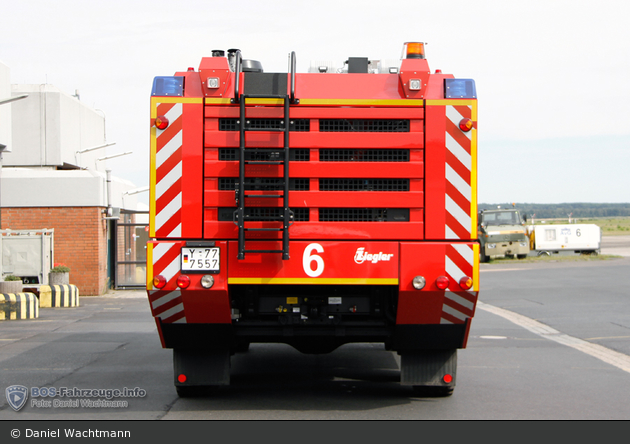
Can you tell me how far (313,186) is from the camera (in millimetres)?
6340

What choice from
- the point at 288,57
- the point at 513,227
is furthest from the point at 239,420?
the point at 513,227

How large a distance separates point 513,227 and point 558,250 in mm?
4969

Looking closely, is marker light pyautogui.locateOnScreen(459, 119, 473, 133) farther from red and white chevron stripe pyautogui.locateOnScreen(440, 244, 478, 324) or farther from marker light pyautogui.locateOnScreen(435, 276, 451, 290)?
marker light pyautogui.locateOnScreen(435, 276, 451, 290)

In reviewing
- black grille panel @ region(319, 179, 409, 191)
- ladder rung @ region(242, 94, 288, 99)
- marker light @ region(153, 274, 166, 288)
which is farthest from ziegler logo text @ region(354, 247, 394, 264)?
marker light @ region(153, 274, 166, 288)

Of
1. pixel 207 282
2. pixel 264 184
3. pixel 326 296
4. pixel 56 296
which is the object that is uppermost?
pixel 264 184

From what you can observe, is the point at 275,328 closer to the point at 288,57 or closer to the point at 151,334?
the point at 288,57

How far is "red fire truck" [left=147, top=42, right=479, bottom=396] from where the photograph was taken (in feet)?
20.4

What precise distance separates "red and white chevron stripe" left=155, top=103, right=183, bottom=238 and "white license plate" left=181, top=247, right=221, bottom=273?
207 mm

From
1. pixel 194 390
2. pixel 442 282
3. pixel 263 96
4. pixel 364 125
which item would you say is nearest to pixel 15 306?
pixel 194 390

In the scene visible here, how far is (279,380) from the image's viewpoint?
8.33 metres

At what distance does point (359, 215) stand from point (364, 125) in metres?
0.83

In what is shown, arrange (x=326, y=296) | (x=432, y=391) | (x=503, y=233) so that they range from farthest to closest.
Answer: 1. (x=503, y=233)
2. (x=432, y=391)
3. (x=326, y=296)

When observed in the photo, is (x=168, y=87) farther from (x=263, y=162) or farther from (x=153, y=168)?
(x=263, y=162)

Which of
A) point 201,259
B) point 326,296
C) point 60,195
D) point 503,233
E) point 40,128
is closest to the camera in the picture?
point 201,259
